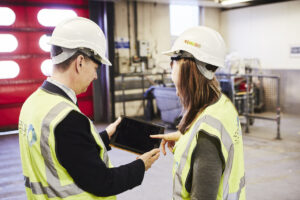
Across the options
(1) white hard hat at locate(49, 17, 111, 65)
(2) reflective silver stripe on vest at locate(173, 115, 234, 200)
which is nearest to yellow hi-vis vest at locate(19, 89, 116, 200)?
(1) white hard hat at locate(49, 17, 111, 65)

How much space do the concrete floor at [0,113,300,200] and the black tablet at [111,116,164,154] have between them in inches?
77.7

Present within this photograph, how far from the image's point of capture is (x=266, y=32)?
391 inches

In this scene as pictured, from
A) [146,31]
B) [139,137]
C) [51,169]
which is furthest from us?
[146,31]

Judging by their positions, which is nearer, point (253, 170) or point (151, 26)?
point (253, 170)

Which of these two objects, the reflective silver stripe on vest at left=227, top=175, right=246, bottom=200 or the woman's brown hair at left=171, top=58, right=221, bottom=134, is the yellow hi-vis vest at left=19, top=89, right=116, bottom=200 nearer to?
the woman's brown hair at left=171, top=58, right=221, bottom=134

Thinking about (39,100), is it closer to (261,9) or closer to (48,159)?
(48,159)

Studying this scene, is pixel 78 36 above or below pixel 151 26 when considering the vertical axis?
below

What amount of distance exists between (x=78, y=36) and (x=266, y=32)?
9574 mm

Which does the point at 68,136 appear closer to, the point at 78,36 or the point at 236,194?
the point at 78,36

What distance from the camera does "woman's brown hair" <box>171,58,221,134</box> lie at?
4.99ft

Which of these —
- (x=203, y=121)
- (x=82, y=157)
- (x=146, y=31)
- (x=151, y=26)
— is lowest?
(x=82, y=157)

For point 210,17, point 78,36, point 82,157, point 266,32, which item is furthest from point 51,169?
point 210,17

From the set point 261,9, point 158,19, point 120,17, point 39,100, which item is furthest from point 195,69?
point 261,9

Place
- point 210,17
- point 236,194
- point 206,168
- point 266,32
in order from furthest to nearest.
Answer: point 210,17 < point 266,32 < point 236,194 < point 206,168
